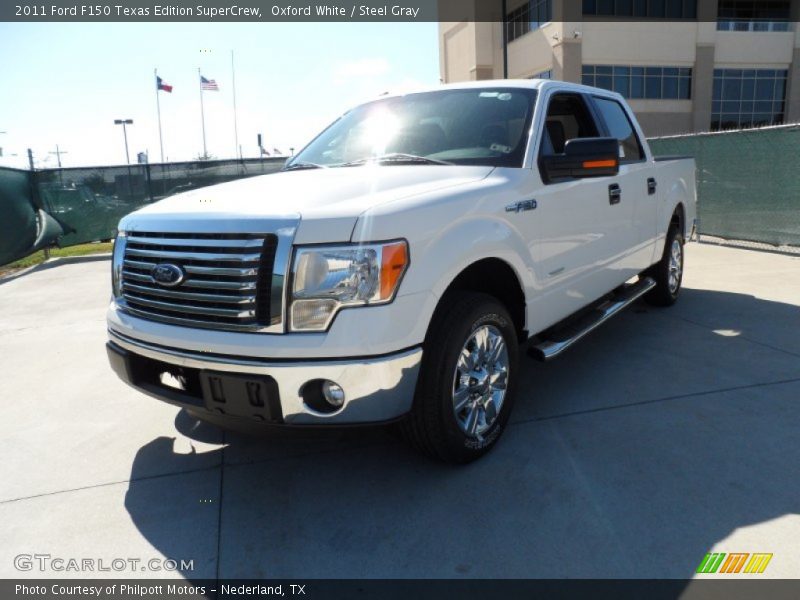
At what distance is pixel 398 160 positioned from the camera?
3.43m

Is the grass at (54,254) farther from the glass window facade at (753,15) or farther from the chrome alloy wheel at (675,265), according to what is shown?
the glass window facade at (753,15)

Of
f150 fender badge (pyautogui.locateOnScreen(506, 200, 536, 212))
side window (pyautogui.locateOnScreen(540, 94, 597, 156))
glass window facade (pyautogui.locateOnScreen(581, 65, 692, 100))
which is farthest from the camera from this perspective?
glass window facade (pyautogui.locateOnScreen(581, 65, 692, 100))

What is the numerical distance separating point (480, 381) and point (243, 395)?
3.89ft

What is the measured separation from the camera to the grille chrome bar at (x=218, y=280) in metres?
2.39

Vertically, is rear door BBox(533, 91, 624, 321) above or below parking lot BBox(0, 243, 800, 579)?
above

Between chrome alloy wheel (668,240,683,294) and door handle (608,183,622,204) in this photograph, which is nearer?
door handle (608,183,622,204)

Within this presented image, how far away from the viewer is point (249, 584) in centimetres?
231

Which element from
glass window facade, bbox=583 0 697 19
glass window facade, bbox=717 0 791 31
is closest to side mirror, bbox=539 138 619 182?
glass window facade, bbox=583 0 697 19

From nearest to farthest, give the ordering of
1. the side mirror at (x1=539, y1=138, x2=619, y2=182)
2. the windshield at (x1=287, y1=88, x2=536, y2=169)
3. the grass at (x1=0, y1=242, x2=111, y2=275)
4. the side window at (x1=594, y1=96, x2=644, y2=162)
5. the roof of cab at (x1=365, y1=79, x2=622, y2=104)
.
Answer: the side mirror at (x1=539, y1=138, x2=619, y2=182), the windshield at (x1=287, y1=88, x2=536, y2=169), the roof of cab at (x1=365, y1=79, x2=622, y2=104), the side window at (x1=594, y1=96, x2=644, y2=162), the grass at (x1=0, y1=242, x2=111, y2=275)

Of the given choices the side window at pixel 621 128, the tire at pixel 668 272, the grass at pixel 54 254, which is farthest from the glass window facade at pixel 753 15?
the side window at pixel 621 128

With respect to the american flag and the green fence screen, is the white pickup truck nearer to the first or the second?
the green fence screen

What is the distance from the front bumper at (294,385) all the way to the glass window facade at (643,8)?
34123mm

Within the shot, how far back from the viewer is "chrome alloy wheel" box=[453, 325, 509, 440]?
115 inches

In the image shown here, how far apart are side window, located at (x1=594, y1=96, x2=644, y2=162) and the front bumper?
3.03 meters
